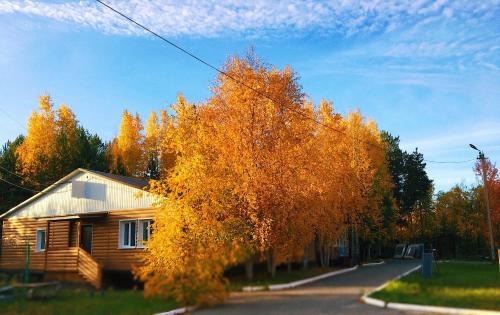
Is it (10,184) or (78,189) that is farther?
(10,184)

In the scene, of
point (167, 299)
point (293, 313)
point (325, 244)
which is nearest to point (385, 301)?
point (293, 313)

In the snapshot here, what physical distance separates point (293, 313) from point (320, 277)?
37.1 feet

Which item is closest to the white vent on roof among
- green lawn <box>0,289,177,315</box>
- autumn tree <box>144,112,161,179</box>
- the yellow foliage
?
the yellow foliage

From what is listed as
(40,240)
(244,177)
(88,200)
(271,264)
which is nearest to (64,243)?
(40,240)

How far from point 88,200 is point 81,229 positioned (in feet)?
6.24

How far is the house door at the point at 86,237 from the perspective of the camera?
Result: 27125 millimetres

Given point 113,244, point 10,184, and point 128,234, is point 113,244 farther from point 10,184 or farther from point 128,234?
point 10,184

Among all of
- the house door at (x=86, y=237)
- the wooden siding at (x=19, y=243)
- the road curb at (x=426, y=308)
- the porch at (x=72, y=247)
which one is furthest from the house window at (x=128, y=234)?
the road curb at (x=426, y=308)

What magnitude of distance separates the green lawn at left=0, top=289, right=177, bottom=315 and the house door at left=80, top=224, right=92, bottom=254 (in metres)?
12.5

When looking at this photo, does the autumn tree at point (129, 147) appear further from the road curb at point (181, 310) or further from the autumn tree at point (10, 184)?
the road curb at point (181, 310)

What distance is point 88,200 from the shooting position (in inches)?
1051

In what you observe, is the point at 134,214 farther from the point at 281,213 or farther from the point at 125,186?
the point at 281,213

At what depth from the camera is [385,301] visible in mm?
12078

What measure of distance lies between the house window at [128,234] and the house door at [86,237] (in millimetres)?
2803
